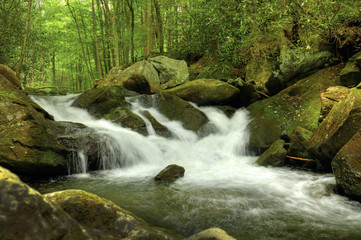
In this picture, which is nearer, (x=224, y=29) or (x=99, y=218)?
(x=99, y=218)

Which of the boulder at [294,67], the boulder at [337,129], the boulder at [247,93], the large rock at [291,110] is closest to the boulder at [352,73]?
the large rock at [291,110]

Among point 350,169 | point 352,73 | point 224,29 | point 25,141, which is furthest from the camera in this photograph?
point 224,29

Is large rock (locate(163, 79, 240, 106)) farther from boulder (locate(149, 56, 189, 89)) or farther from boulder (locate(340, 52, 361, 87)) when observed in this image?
boulder (locate(340, 52, 361, 87))

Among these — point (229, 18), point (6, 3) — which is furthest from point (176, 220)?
point (6, 3)

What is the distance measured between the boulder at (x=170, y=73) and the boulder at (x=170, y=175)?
29.9 ft

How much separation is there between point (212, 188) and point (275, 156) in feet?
9.52

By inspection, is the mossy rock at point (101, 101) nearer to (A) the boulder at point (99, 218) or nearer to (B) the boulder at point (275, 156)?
(B) the boulder at point (275, 156)

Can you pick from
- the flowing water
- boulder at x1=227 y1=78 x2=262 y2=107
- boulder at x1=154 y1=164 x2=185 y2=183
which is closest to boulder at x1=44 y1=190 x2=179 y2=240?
the flowing water

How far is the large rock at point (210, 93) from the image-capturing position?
11805 millimetres

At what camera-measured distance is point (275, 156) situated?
7.33m

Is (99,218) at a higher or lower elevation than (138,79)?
lower

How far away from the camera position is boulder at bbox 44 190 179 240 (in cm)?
220

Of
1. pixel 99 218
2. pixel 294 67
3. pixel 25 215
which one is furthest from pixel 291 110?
pixel 25 215

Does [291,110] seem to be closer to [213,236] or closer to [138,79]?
[138,79]
